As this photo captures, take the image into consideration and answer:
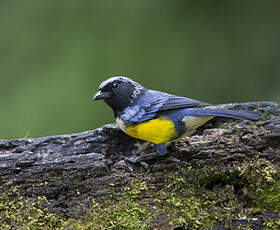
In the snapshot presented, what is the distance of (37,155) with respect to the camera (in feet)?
12.9

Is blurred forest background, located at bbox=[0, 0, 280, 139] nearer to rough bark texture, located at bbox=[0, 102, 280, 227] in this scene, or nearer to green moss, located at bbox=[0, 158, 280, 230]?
rough bark texture, located at bbox=[0, 102, 280, 227]

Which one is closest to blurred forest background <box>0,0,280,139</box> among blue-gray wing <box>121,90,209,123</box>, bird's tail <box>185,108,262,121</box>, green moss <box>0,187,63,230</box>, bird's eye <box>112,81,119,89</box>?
bird's eye <box>112,81,119,89</box>

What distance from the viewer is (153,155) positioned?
4.10m

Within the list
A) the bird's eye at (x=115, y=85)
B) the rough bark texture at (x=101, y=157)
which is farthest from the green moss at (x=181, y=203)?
the bird's eye at (x=115, y=85)

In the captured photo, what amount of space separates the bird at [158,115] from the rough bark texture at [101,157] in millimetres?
200

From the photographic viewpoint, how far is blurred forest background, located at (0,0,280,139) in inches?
260

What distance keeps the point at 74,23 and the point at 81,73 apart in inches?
39.7

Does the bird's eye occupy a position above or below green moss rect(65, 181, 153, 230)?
above

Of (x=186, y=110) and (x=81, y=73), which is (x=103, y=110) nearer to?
(x=81, y=73)

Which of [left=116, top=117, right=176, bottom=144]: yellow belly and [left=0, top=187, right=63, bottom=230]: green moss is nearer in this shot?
[left=0, top=187, right=63, bottom=230]: green moss

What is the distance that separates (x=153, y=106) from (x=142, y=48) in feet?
9.71

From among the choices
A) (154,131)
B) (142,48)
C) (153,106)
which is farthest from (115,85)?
(142,48)

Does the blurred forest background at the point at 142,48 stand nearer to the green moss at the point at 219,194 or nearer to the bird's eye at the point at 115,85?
the bird's eye at the point at 115,85

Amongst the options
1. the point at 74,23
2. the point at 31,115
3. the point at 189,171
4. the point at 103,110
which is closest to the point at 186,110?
the point at 189,171
